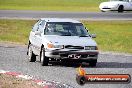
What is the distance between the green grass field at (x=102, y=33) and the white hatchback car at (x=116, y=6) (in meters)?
12.3

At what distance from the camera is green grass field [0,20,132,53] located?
2653cm

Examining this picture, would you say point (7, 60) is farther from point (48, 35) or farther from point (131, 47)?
point (131, 47)

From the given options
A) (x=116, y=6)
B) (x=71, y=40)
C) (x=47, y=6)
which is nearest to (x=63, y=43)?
(x=71, y=40)

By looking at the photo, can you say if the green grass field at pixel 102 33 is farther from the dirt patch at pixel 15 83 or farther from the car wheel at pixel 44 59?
the dirt patch at pixel 15 83

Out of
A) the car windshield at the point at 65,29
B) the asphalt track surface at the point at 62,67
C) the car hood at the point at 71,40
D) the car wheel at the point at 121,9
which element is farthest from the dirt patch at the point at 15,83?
the car wheel at the point at 121,9

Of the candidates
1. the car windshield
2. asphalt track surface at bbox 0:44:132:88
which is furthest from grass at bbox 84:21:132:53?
the car windshield

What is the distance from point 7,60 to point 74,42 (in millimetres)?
3079

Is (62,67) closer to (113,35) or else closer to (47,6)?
(113,35)

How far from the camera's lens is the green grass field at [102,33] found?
26531 mm

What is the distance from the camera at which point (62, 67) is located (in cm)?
1698

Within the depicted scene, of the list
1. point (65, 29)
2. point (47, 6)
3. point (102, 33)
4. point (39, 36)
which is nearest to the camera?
point (39, 36)

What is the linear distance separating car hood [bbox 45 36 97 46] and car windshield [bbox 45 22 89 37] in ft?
1.38

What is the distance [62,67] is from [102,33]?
15.3m

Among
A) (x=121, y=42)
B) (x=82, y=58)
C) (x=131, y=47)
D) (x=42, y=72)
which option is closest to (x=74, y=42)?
(x=82, y=58)
